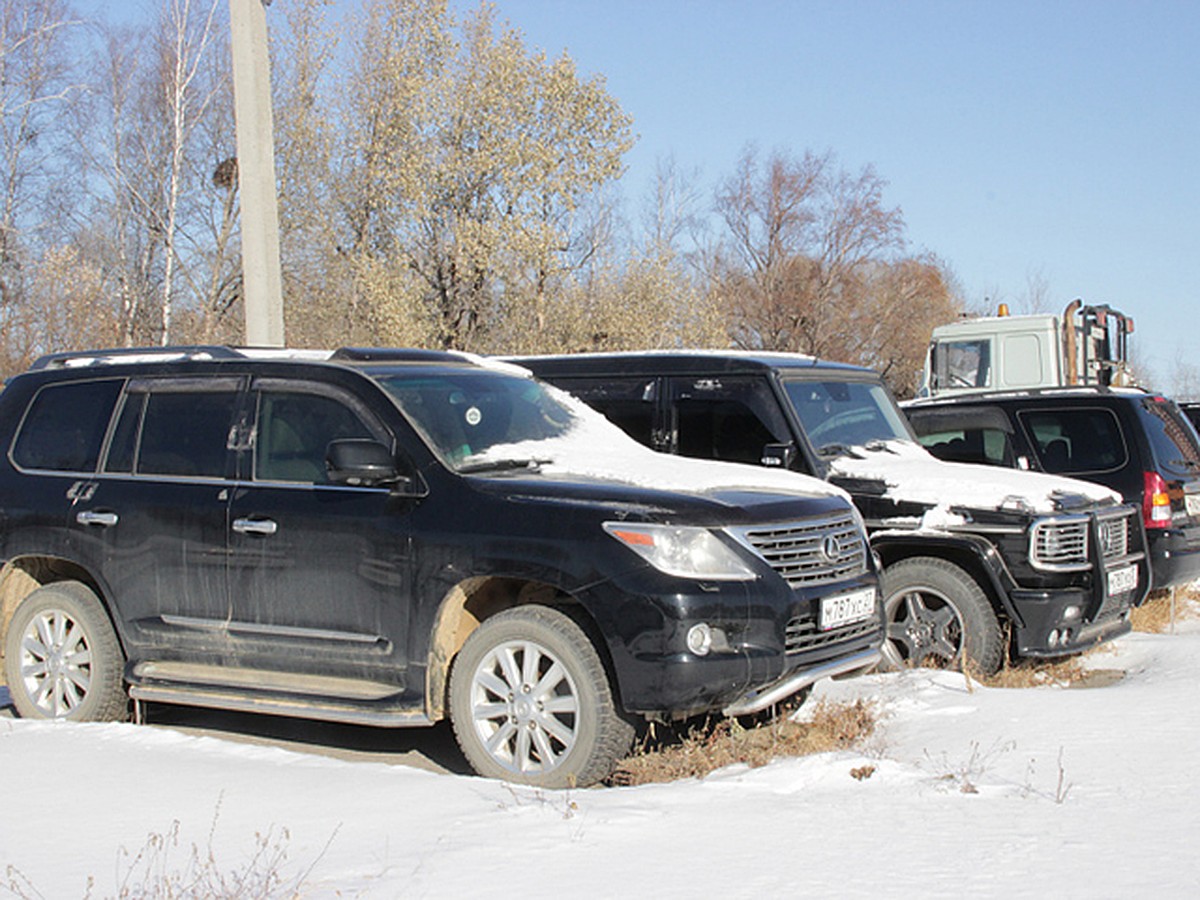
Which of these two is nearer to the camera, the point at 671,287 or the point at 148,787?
the point at 148,787

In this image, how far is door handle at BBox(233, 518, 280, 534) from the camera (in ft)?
19.3

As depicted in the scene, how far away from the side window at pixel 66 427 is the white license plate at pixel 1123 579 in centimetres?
595

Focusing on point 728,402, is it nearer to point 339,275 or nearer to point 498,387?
point 498,387

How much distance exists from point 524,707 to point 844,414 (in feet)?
13.4

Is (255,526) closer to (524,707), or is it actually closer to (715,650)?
(524,707)

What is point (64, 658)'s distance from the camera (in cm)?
658

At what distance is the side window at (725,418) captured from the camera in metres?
8.06

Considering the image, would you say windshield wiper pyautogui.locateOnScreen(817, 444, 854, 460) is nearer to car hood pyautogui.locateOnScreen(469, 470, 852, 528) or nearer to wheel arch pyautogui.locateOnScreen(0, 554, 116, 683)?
car hood pyautogui.locateOnScreen(469, 470, 852, 528)

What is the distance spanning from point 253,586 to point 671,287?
2663cm

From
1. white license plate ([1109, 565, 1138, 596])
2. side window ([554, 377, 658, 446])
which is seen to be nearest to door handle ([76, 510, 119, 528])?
side window ([554, 377, 658, 446])

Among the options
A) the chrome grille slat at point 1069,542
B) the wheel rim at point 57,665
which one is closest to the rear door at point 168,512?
the wheel rim at point 57,665

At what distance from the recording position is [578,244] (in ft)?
105

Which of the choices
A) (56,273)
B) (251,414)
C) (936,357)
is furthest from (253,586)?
(56,273)

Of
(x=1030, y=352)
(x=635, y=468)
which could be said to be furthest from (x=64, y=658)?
(x=1030, y=352)
